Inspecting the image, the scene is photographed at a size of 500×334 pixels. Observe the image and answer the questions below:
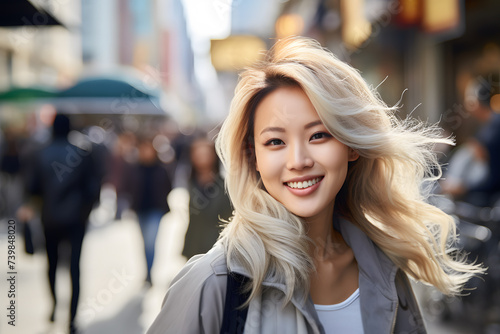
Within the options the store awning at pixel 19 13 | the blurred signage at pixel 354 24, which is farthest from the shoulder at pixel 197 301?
the blurred signage at pixel 354 24

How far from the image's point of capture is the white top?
157cm

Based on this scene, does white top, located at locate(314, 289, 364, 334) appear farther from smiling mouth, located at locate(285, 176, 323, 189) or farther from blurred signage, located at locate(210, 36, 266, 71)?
blurred signage, located at locate(210, 36, 266, 71)

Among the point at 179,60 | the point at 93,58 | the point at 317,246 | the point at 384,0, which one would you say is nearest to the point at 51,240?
the point at 317,246

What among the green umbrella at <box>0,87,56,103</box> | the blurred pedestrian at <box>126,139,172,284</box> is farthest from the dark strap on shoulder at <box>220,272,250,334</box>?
the green umbrella at <box>0,87,56,103</box>

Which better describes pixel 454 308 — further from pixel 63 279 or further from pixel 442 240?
pixel 63 279

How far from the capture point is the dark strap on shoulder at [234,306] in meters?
1.33

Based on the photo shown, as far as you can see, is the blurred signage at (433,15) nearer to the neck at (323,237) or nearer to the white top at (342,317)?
the neck at (323,237)

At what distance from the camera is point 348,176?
1.85 meters

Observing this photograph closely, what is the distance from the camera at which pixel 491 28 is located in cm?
824

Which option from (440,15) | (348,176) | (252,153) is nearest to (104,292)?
(348,176)

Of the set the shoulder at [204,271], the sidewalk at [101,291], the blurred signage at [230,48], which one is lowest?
the sidewalk at [101,291]

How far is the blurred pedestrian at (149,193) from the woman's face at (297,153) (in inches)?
181

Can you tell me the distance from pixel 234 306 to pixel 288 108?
0.57 metres

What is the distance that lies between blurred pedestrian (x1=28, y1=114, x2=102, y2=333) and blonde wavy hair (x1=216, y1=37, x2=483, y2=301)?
3.41 meters
